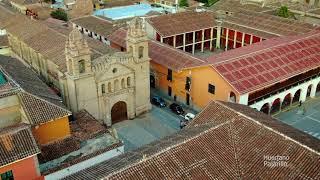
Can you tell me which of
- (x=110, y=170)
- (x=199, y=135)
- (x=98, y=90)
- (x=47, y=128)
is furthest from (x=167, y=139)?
(x=98, y=90)

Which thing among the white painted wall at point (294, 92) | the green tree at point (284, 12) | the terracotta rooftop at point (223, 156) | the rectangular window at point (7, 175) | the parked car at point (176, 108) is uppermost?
the green tree at point (284, 12)

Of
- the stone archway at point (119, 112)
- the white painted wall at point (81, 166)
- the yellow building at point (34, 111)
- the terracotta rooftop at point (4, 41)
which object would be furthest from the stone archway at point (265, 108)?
the terracotta rooftop at point (4, 41)

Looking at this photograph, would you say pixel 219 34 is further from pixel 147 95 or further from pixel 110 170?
pixel 110 170

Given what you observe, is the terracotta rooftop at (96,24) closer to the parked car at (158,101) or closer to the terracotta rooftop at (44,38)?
the terracotta rooftop at (44,38)

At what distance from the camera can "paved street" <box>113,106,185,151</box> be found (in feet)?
158

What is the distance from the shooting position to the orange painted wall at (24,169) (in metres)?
32.2

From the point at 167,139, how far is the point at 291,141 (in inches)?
414

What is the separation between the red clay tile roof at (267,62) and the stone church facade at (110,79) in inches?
407

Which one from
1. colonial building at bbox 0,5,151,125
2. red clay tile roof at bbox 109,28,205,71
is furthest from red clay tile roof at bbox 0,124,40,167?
red clay tile roof at bbox 109,28,205,71

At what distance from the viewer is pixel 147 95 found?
53344mm

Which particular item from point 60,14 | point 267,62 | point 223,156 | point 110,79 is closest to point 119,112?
point 110,79

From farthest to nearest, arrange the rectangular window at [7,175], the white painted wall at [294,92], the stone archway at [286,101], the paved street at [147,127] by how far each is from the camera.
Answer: the stone archway at [286,101]
the white painted wall at [294,92]
the paved street at [147,127]
the rectangular window at [7,175]

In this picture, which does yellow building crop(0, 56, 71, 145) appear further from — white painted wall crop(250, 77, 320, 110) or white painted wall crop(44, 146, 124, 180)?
white painted wall crop(250, 77, 320, 110)

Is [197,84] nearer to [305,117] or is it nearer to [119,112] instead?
[119,112]
